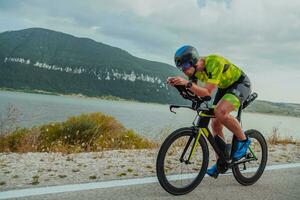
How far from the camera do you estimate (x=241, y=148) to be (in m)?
A: 4.89

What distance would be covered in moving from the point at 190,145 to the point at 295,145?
19.7ft

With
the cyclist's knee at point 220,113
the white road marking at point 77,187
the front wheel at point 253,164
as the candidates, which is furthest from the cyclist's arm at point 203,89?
the front wheel at point 253,164

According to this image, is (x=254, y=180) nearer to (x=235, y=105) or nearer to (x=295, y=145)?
(x=235, y=105)

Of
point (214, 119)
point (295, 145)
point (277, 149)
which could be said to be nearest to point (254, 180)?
point (214, 119)

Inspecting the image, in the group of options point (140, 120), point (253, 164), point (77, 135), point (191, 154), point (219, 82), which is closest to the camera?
point (191, 154)

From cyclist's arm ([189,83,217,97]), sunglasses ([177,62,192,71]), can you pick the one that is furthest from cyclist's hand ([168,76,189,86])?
sunglasses ([177,62,192,71])

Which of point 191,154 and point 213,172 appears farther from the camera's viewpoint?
point 213,172

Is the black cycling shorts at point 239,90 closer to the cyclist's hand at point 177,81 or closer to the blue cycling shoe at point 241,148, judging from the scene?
the blue cycling shoe at point 241,148

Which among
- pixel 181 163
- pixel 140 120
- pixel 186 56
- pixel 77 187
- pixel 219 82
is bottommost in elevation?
pixel 140 120

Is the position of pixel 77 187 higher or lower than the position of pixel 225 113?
lower

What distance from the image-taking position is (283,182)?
5.04 metres

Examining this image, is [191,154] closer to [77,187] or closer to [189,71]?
[189,71]

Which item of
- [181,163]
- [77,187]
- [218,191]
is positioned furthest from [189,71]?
[77,187]

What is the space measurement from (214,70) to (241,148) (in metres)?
1.28
